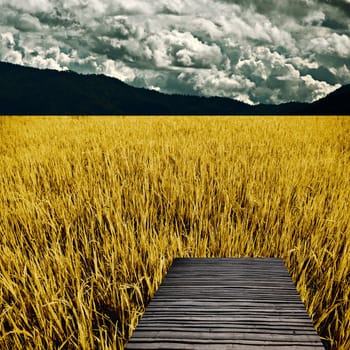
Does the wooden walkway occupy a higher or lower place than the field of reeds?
higher

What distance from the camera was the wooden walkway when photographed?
583 millimetres

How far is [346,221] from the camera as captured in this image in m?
1.91

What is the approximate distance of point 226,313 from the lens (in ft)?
2.16

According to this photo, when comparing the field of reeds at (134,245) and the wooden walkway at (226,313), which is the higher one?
the wooden walkway at (226,313)

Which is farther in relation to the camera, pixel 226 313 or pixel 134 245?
pixel 134 245

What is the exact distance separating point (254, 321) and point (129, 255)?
919 mm

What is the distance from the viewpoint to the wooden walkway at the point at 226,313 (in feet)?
1.91

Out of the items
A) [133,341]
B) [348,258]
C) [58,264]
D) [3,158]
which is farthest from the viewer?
[3,158]

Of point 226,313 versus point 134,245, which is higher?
point 226,313

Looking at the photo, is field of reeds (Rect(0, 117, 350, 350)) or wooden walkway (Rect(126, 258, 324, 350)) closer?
wooden walkway (Rect(126, 258, 324, 350))

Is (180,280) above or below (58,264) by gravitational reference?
above

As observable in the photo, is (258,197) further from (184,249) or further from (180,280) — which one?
(180,280)

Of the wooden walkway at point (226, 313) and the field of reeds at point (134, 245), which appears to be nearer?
the wooden walkway at point (226, 313)

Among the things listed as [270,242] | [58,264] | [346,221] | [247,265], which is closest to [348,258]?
[270,242]
